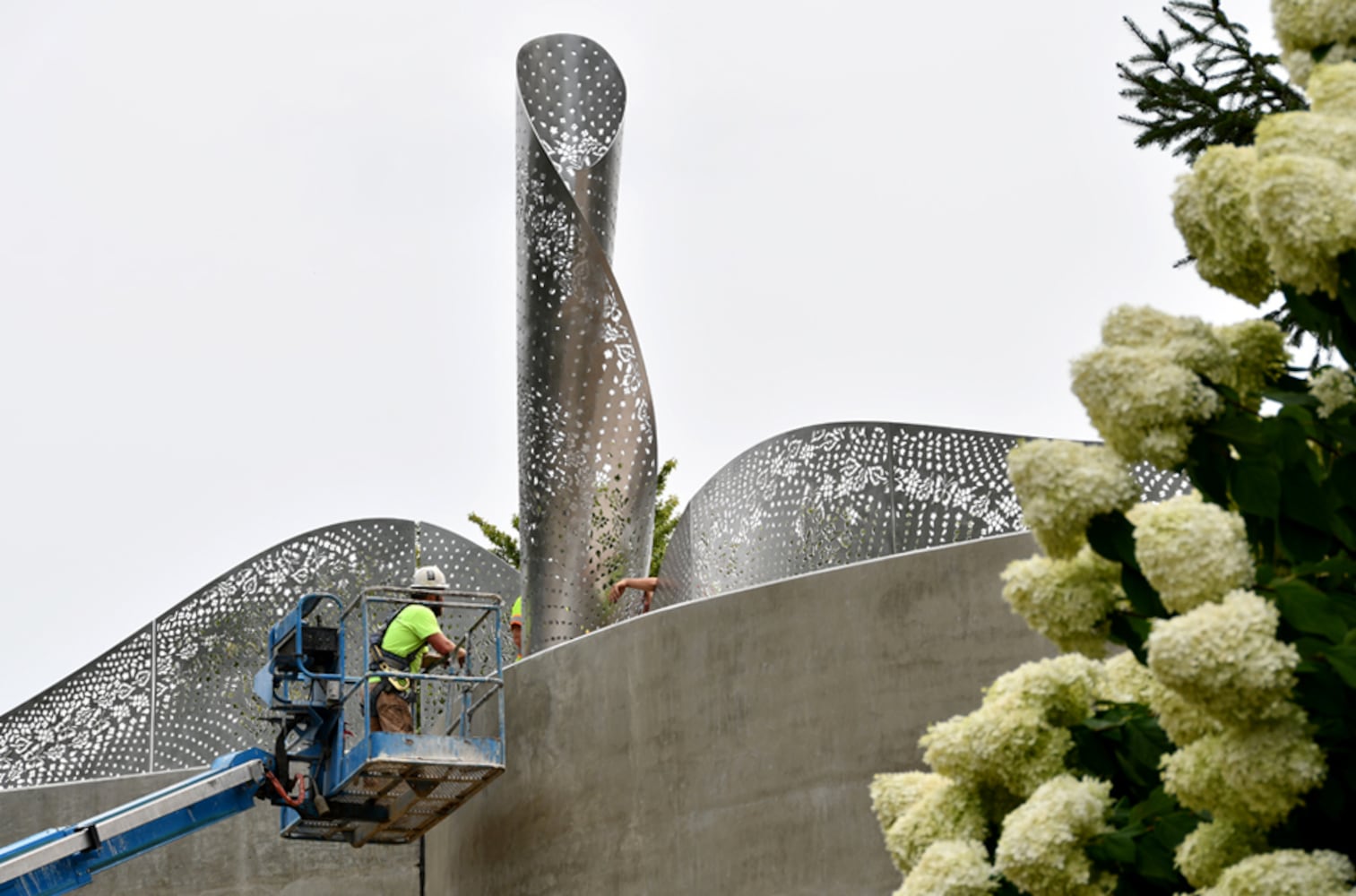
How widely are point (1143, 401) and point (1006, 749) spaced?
73 cm

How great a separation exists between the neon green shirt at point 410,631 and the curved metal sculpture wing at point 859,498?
1.71 metres

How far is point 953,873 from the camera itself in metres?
3.60

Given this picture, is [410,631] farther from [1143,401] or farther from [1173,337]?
[1143,401]

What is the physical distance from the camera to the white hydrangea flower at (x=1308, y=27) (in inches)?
148

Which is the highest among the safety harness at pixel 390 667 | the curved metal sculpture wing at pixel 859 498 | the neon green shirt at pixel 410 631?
the curved metal sculpture wing at pixel 859 498

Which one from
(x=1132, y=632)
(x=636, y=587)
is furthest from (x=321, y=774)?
(x=1132, y=632)

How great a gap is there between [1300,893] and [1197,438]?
2.66ft

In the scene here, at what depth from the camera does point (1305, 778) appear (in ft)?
9.99

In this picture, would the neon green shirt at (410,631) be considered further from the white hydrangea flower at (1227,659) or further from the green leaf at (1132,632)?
the white hydrangea flower at (1227,659)

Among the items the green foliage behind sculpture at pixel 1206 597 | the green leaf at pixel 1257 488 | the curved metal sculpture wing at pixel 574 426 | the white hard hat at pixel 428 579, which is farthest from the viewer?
the curved metal sculpture wing at pixel 574 426

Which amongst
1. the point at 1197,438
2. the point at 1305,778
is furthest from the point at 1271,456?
the point at 1305,778

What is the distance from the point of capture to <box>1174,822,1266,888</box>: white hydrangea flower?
10.7 feet

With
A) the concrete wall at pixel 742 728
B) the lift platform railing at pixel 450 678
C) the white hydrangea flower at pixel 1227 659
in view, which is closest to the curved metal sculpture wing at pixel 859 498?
the concrete wall at pixel 742 728

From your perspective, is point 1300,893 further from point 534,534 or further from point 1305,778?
point 534,534
